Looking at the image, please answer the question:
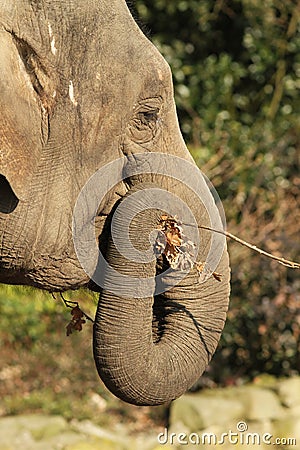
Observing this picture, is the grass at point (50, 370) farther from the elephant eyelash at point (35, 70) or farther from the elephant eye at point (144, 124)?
the elephant eyelash at point (35, 70)

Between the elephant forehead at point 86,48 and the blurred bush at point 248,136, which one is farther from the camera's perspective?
the blurred bush at point 248,136

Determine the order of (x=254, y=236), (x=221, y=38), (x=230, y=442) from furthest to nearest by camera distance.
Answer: (x=221, y=38) < (x=254, y=236) < (x=230, y=442)

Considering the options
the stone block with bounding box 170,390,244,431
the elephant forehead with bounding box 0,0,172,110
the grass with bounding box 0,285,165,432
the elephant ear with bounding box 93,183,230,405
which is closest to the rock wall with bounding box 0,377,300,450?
the stone block with bounding box 170,390,244,431

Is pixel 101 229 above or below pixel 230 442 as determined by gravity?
above

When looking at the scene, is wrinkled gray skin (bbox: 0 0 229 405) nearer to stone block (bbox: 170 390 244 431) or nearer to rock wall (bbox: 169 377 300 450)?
rock wall (bbox: 169 377 300 450)

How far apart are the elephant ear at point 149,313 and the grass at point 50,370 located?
15.6 feet

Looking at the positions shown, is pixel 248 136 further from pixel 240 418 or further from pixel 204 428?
pixel 204 428

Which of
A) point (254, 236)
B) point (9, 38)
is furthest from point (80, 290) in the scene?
point (254, 236)

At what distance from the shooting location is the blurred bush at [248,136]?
8789mm

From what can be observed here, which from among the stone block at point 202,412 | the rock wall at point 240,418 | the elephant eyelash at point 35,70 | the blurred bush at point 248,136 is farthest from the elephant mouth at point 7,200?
the blurred bush at point 248,136

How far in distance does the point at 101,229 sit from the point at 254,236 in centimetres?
539

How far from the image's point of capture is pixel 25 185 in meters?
3.33

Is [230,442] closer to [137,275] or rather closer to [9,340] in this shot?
[9,340]

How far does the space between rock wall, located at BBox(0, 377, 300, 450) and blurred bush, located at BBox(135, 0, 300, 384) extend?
50cm
